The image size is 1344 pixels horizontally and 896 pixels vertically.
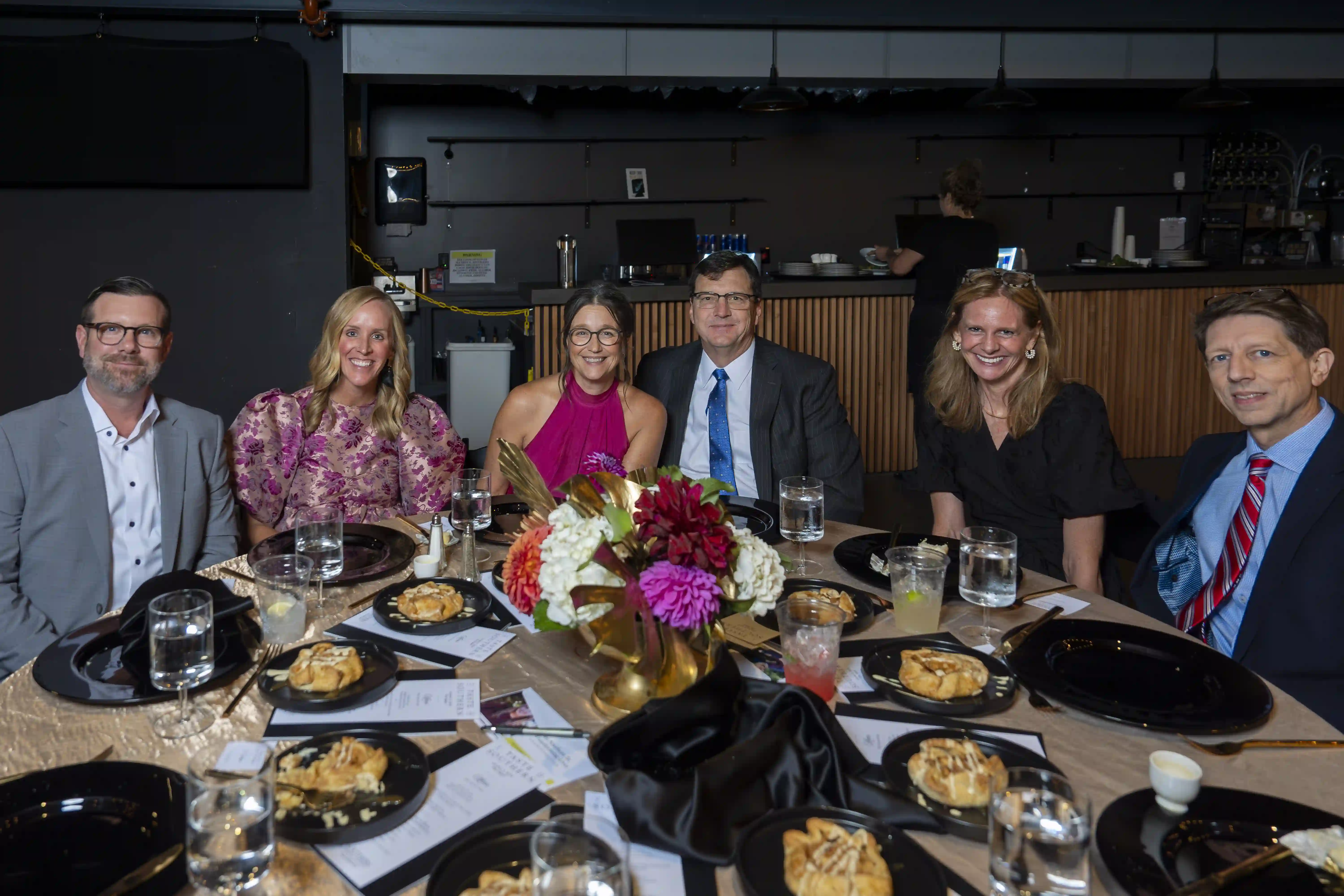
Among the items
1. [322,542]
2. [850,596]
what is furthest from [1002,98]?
[322,542]

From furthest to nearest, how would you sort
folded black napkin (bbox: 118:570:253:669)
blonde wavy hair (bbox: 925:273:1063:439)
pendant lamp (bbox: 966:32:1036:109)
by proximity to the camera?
pendant lamp (bbox: 966:32:1036:109) → blonde wavy hair (bbox: 925:273:1063:439) → folded black napkin (bbox: 118:570:253:669)

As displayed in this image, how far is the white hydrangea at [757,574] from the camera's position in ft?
4.62

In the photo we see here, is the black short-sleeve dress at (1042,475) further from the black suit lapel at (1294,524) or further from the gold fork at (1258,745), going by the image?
the gold fork at (1258,745)

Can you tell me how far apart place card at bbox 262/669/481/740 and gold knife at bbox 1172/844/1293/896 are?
911mm

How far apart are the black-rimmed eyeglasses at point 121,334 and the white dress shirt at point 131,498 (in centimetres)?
12

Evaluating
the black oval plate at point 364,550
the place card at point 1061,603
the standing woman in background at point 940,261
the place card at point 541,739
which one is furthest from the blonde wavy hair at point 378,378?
the standing woman in background at point 940,261

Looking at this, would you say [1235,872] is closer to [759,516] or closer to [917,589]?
[917,589]

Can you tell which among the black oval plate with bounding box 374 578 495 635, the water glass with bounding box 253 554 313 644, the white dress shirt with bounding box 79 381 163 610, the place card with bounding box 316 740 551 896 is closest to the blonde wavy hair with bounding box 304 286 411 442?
the white dress shirt with bounding box 79 381 163 610

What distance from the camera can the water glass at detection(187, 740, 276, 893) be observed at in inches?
40.5

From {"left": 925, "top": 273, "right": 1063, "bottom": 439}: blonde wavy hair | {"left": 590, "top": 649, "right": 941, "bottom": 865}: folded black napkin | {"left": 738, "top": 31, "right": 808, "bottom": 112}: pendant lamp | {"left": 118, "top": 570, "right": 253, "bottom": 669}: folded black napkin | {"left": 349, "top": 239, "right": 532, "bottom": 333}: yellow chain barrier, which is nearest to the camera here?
{"left": 590, "top": 649, "right": 941, "bottom": 865}: folded black napkin

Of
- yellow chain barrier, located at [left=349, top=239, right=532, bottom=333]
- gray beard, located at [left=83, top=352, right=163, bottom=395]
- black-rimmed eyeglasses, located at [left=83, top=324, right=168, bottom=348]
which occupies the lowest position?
gray beard, located at [left=83, top=352, right=163, bottom=395]

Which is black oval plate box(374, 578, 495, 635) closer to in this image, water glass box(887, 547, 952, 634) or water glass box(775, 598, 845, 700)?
water glass box(775, 598, 845, 700)

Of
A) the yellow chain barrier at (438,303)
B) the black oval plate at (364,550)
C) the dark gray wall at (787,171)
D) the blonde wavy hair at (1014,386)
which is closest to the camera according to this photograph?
the black oval plate at (364,550)

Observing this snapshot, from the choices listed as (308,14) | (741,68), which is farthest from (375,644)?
(741,68)
